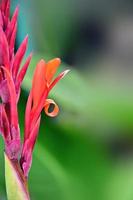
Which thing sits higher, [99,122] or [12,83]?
[12,83]

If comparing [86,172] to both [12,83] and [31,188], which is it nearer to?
[31,188]

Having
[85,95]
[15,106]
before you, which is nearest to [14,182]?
[15,106]

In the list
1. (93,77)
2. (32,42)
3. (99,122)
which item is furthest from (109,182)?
(32,42)

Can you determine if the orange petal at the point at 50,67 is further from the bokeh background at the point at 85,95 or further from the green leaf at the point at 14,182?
the bokeh background at the point at 85,95

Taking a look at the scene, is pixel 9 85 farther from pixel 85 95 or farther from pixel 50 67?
pixel 85 95

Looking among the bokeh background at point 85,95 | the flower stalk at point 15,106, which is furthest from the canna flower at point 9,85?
the bokeh background at point 85,95
